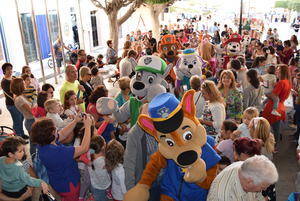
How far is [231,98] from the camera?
13.0ft

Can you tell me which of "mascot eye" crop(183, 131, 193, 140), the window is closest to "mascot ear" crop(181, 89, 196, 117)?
"mascot eye" crop(183, 131, 193, 140)

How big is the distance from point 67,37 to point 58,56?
3.52m

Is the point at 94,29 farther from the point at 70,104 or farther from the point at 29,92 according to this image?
the point at 70,104

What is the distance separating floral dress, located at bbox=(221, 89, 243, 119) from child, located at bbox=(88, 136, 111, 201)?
196 centimetres

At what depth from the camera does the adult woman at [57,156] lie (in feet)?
8.17

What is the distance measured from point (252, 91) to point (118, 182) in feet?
8.75

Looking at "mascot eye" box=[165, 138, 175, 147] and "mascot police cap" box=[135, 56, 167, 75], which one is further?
"mascot police cap" box=[135, 56, 167, 75]

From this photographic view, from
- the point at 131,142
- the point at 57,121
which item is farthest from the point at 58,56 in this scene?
the point at 131,142

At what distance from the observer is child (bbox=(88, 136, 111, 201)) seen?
274 cm

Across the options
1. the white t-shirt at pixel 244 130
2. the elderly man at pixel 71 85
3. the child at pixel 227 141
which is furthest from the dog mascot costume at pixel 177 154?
the elderly man at pixel 71 85

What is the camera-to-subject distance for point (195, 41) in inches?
441

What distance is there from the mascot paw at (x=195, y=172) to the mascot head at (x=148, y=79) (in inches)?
48.7

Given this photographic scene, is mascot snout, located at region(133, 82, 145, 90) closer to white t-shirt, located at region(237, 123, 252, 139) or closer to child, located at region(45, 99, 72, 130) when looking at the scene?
child, located at region(45, 99, 72, 130)

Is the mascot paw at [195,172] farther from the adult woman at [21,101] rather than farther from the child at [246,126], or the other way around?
the adult woman at [21,101]
